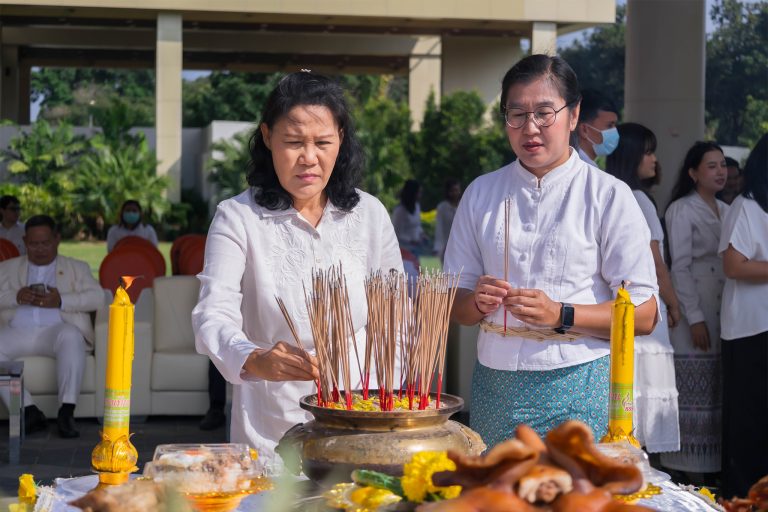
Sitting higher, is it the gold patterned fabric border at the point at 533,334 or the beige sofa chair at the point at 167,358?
the gold patterned fabric border at the point at 533,334

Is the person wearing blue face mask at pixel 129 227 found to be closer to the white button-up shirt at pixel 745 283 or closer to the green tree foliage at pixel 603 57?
the white button-up shirt at pixel 745 283

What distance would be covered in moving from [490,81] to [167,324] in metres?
17.2

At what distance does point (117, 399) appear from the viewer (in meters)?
1.53

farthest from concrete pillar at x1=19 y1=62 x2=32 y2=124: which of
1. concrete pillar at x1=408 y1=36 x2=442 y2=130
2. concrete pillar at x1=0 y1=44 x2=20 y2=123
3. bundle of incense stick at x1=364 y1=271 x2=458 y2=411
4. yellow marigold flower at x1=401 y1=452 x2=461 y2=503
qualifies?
yellow marigold flower at x1=401 y1=452 x2=461 y2=503

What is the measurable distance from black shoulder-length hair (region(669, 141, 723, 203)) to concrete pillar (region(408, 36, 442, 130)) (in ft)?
61.8

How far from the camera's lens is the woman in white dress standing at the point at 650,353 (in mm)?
4289

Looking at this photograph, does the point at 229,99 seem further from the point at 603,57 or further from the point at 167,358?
the point at 167,358

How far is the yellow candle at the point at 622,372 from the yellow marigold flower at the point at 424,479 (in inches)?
17.6

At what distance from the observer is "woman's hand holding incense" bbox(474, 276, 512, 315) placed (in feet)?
6.65

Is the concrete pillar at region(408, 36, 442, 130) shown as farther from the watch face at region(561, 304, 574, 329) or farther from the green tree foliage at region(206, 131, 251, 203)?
the watch face at region(561, 304, 574, 329)

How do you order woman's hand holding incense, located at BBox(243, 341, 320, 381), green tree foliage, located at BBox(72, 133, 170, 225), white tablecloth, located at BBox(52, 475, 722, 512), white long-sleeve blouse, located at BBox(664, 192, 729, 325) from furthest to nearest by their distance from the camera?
1. green tree foliage, located at BBox(72, 133, 170, 225)
2. white long-sleeve blouse, located at BBox(664, 192, 729, 325)
3. woman's hand holding incense, located at BBox(243, 341, 320, 381)
4. white tablecloth, located at BBox(52, 475, 722, 512)

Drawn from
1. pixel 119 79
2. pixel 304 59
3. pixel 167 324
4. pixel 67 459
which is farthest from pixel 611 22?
pixel 119 79

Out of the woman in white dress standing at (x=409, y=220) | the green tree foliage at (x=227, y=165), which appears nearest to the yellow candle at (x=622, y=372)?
the woman in white dress standing at (x=409, y=220)

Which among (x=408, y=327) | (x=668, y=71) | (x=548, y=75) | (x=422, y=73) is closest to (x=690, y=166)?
(x=668, y=71)
